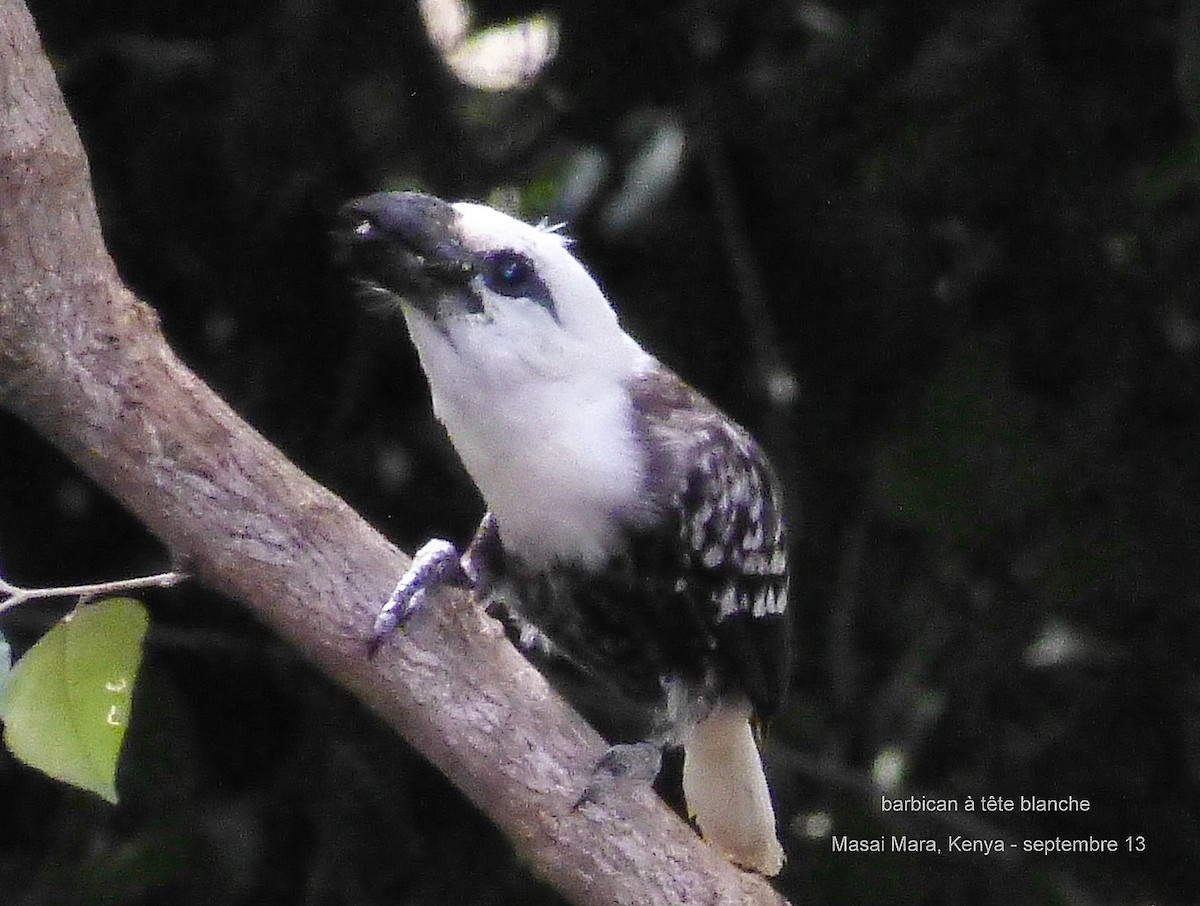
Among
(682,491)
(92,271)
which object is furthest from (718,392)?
(92,271)

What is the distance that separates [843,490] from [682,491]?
0.75 m

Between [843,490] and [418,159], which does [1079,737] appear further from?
Answer: [418,159]

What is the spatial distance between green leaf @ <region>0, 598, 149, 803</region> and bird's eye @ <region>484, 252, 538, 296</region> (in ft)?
1.47

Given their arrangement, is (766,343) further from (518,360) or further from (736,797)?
(518,360)

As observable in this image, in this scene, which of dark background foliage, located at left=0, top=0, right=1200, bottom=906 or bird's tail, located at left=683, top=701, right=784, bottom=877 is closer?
bird's tail, located at left=683, top=701, right=784, bottom=877

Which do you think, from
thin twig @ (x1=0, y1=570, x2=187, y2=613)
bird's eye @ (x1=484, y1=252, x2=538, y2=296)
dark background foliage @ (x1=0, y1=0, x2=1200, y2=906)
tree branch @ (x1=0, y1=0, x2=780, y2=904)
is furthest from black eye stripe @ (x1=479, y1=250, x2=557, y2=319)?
dark background foliage @ (x1=0, y1=0, x2=1200, y2=906)

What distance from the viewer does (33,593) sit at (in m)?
1.26

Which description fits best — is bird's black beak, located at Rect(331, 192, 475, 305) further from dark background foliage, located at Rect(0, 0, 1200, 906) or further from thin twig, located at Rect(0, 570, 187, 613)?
dark background foliage, located at Rect(0, 0, 1200, 906)

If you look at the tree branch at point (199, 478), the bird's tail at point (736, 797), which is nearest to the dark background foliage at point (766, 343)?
the bird's tail at point (736, 797)

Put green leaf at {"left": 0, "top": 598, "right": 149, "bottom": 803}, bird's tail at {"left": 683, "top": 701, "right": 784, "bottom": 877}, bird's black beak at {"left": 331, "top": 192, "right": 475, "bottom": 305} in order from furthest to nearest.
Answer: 1. bird's tail at {"left": 683, "top": 701, "right": 784, "bottom": 877}
2. bird's black beak at {"left": 331, "top": 192, "right": 475, "bottom": 305}
3. green leaf at {"left": 0, "top": 598, "right": 149, "bottom": 803}

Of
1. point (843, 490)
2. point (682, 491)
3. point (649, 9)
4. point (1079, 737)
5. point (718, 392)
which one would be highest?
point (649, 9)

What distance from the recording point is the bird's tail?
2.02 meters

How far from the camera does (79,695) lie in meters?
1.25

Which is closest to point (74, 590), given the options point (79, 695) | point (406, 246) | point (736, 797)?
point (79, 695)
